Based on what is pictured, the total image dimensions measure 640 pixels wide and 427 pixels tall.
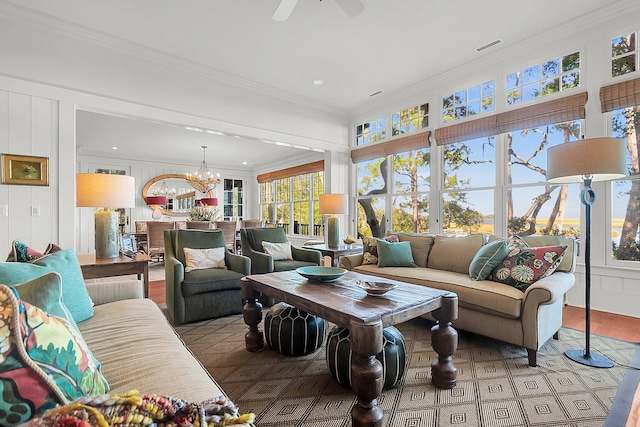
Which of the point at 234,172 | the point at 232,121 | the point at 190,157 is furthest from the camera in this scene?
the point at 234,172

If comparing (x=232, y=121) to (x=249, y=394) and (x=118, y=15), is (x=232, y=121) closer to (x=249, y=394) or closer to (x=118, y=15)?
(x=118, y=15)

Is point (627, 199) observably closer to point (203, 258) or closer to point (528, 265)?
point (528, 265)

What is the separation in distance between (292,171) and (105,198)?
5.67 metres

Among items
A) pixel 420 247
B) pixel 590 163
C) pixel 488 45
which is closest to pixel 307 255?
pixel 420 247

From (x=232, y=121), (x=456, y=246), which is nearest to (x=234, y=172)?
(x=232, y=121)

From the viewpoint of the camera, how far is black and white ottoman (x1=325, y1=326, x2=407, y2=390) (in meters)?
1.82

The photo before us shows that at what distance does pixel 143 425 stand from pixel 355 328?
1.03 metres

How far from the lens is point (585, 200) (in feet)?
7.74

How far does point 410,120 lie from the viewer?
5.07 m

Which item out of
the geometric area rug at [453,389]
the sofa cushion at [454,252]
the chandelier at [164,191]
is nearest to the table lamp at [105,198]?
the geometric area rug at [453,389]

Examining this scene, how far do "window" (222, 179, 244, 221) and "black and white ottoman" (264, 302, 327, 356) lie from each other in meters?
7.78

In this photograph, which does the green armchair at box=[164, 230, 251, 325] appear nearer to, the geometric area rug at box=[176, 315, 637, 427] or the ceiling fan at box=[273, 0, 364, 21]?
the geometric area rug at box=[176, 315, 637, 427]

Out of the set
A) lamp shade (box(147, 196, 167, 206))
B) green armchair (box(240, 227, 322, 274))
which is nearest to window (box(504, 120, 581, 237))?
green armchair (box(240, 227, 322, 274))

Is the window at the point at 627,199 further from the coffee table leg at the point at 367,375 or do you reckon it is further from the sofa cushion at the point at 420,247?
the coffee table leg at the point at 367,375
